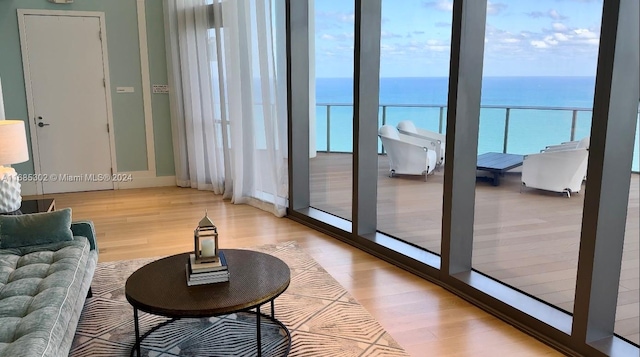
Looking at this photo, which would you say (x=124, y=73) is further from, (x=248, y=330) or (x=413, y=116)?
(x=248, y=330)

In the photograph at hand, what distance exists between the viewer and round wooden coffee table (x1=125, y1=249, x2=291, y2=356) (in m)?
2.07

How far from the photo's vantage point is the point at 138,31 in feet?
20.5

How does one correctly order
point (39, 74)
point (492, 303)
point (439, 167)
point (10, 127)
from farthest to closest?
point (39, 74) < point (439, 167) < point (10, 127) < point (492, 303)

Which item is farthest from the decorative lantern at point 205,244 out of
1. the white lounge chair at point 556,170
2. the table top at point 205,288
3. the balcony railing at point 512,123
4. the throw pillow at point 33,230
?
the white lounge chair at point 556,170

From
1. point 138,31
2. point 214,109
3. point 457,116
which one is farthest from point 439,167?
point 138,31

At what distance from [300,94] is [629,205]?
10.5 feet

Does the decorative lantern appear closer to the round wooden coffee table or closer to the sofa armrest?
the round wooden coffee table

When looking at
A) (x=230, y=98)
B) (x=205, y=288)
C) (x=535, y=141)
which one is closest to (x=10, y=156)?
(x=205, y=288)

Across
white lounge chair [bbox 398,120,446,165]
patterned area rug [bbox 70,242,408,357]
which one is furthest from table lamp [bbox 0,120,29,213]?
white lounge chair [bbox 398,120,446,165]

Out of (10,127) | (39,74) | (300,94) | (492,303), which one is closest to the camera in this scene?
(492,303)

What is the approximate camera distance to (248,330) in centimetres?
273

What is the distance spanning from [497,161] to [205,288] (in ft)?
7.02

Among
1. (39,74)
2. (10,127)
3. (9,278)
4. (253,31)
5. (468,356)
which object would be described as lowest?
(468,356)

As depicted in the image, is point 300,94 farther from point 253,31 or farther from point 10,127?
point 10,127
